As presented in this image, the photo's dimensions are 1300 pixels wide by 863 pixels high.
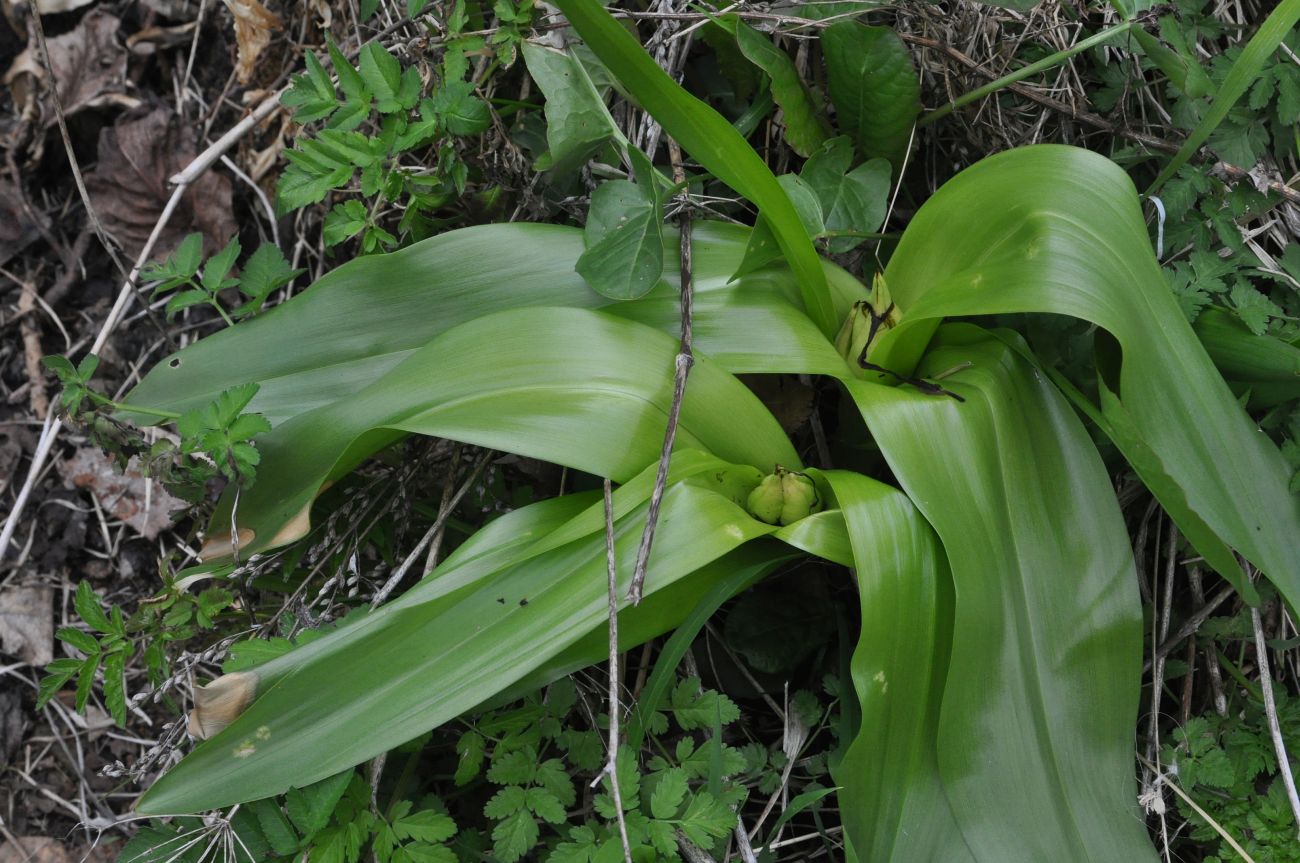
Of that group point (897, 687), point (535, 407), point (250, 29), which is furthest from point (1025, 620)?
point (250, 29)

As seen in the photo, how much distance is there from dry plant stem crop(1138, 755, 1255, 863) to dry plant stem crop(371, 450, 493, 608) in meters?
0.82

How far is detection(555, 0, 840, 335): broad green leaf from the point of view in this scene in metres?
0.80

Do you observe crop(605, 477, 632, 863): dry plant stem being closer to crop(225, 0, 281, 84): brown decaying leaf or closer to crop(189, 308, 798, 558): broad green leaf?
crop(189, 308, 798, 558): broad green leaf

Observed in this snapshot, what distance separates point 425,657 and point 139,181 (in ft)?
4.12

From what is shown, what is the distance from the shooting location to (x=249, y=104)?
66.1 inches

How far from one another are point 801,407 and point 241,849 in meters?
0.81

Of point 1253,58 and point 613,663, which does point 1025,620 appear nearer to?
point 613,663

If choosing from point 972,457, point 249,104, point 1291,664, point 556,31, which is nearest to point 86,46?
point 249,104

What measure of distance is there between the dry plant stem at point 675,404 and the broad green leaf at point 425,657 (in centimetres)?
3

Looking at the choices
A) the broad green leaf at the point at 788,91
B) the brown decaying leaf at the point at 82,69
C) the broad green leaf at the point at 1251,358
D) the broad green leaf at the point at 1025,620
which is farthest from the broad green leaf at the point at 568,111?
the brown decaying leaf at the point at 82,69

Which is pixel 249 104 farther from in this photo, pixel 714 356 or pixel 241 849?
pixel 241 849

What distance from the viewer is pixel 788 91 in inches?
46.2

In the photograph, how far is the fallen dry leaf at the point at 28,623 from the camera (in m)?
1.52

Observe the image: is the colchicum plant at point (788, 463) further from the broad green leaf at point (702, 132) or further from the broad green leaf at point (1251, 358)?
the broad green leaf at point (1251, 358)
